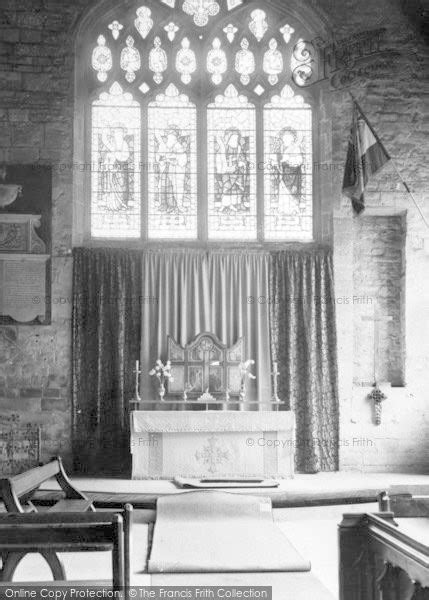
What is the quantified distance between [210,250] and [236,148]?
142cm

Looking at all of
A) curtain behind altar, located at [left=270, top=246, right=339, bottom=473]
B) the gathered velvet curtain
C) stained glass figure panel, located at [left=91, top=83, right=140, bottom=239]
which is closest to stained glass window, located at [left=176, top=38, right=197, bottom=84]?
stained glass figure panel, located at [left=91, top=83, right=140, bottom=239]

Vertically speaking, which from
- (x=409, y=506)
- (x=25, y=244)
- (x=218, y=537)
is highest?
(x=25, y=244)

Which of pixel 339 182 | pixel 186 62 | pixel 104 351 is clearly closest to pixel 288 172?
pixel 339 182

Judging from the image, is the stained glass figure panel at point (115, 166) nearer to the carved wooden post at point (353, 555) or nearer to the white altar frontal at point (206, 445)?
the white altar frontal at point (206, 445)

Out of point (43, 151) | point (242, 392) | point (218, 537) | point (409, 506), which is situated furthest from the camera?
point (43, 151)

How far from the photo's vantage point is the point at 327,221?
1065 centimetres

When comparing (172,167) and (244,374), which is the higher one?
(172,167)

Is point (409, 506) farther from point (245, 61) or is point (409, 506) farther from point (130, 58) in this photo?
point (130, 58)

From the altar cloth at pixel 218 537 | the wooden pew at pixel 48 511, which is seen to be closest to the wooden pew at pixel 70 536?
the wooden pew at pixel 48 511

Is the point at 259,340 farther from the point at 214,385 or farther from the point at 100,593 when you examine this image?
the point at 100,593

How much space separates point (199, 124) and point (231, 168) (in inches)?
27.6

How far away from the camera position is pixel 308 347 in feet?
33.9

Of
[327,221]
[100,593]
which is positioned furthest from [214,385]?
[100,593]

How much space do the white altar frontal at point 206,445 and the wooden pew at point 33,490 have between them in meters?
2.66
